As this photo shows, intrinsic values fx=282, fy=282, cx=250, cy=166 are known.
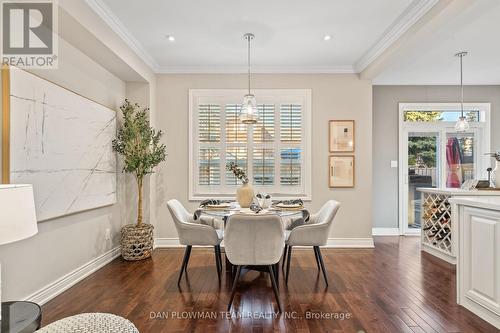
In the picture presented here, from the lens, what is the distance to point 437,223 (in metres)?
3.96

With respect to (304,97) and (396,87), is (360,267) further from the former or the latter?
(396,87)

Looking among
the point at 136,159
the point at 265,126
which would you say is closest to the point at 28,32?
the point at 136,159

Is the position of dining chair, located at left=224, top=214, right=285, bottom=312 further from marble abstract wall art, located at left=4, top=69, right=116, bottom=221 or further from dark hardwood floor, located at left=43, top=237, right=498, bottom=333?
marble abstract wall art, located at left=4, top=69, right=116, bottom=221

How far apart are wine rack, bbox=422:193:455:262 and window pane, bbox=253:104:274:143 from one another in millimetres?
2511

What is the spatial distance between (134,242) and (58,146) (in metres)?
1.56

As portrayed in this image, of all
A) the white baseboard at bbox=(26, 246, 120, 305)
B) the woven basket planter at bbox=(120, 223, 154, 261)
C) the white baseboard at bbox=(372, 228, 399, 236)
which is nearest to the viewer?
the white baseboard at bbox=(26, 246, 120, 305)

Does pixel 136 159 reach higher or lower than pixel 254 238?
higher

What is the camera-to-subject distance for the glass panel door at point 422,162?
5.25 meters

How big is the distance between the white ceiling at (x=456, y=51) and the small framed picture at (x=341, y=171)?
146cm

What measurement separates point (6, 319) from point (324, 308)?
7.22ft

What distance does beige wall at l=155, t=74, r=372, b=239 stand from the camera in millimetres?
4434

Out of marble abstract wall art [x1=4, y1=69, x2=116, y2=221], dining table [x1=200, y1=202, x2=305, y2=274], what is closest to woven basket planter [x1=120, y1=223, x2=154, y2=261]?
marble abstract wall art [x1=4, y1=69, x2=116, y2=221]

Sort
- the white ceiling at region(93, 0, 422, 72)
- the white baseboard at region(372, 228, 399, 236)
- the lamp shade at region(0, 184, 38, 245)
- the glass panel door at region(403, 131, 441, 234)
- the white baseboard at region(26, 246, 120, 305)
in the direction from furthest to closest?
1. the glass panel door at region(403, 131, 441, 234)
2. the white baseboard at region(372, 228, 399, 236)
3. the white ceiling at region(93, 0, 422, 72)
4. the white baseboard at region(26, 246, 120, 305)
5. the lamp shade at region(0, 184, 38, 245)

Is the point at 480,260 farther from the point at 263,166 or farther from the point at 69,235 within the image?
the point at 69,235
